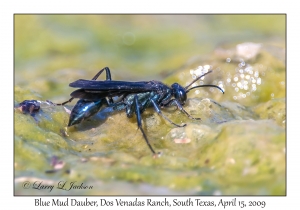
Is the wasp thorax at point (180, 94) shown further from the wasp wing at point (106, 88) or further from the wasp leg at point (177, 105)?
the wasp wing at point (106, 88)

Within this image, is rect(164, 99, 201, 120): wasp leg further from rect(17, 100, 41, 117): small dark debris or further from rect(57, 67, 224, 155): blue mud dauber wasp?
rect(17, 100, 41, 117): small dark debris

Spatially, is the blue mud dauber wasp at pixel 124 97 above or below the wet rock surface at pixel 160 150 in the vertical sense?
above

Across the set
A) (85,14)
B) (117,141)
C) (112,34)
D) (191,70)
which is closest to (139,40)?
(112,34)

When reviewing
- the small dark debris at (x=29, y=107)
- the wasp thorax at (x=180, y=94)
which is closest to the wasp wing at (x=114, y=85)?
the wasp thorax at (x=180, y=94)

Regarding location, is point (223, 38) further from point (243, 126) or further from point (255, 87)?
point (243, 126)

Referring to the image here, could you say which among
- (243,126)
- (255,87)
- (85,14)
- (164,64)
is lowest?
(243,126)
